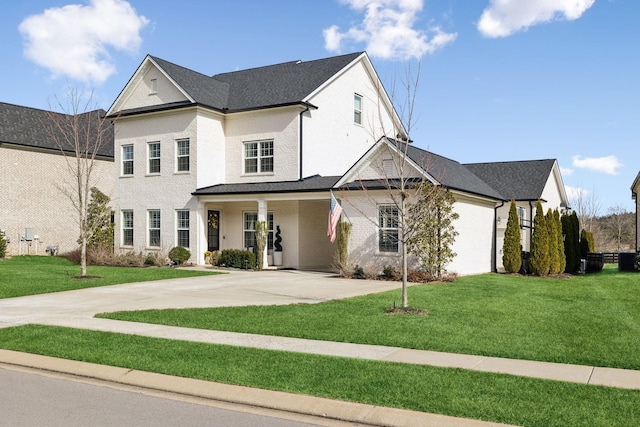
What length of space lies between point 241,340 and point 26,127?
97.6 feet

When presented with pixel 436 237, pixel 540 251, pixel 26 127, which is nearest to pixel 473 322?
pixel 436 237

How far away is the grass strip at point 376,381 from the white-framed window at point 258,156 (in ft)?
59.5

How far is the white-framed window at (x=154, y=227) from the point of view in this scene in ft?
95.1

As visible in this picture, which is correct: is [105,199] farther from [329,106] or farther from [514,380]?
[514,380]

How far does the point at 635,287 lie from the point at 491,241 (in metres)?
8.13

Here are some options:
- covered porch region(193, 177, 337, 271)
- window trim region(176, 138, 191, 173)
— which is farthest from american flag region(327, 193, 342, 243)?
window trim region(176, 138, 191, 173)

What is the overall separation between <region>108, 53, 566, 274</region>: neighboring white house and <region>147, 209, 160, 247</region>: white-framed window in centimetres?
7

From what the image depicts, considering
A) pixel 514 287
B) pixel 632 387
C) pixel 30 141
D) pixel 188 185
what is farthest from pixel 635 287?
pixel 30 141

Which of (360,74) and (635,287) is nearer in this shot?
(635,287)

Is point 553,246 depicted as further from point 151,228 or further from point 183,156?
point 151,228

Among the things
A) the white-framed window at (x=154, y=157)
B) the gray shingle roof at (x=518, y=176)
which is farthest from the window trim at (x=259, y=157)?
the gray shingle roof at (x=518, y=176)

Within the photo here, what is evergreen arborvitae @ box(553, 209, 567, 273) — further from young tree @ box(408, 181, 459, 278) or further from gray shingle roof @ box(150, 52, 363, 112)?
gray shingle roof @ box(150, 52, 363, 112)

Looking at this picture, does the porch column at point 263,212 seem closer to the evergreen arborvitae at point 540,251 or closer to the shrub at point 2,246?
the evergreen arborvitae at point 540,251

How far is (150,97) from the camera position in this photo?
29.3m
